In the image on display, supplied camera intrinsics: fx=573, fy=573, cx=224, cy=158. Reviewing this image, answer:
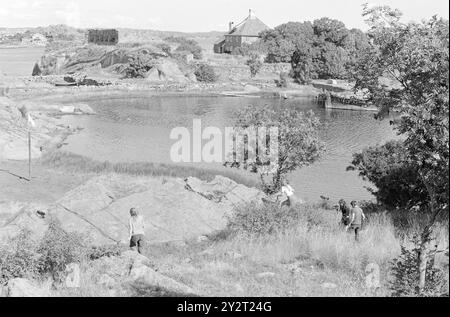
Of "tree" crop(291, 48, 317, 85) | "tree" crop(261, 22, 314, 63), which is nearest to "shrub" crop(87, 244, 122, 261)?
"tree" crop(291, 48, 317, 85)

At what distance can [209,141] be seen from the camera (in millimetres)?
42000

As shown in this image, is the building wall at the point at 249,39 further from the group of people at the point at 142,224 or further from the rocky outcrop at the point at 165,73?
the group of people at the point at 142,224

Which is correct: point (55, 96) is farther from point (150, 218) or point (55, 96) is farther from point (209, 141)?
point (150, 218)

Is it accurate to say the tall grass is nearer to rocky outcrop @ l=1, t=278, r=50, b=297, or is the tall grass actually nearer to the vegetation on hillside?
rocky outcrop @ l=1, t=278, r=50, b=297

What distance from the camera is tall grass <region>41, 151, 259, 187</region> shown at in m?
28.3

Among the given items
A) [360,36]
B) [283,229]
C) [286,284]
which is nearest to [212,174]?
[283,229]

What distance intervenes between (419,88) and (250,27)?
325 ft

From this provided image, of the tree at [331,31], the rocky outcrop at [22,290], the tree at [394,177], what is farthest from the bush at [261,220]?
the tree at [331,31]

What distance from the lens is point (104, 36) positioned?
118438 millimetres

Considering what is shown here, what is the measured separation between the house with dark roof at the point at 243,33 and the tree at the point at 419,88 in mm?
92379

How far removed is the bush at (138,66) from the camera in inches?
3612

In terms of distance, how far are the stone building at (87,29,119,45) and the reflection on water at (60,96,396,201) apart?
44468 millimetres

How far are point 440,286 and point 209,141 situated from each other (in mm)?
34508

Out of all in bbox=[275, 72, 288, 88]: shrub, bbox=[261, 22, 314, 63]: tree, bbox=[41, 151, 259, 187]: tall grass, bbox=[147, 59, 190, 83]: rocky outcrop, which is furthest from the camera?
bbox=[261, 22, 314, 63]: tree
